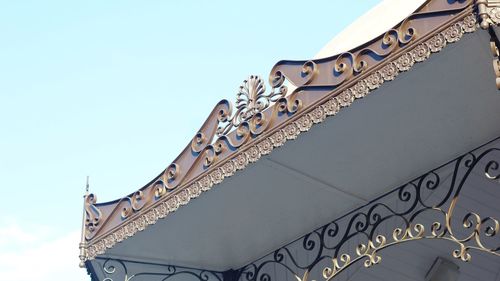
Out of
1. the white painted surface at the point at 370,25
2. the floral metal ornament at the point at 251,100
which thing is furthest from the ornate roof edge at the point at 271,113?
the white painted surface at the point at 370,25

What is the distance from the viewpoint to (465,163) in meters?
7.14

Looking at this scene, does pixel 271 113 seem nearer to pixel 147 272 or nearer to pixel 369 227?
pixel 369 227

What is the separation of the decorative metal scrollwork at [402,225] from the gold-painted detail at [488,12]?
1.43m

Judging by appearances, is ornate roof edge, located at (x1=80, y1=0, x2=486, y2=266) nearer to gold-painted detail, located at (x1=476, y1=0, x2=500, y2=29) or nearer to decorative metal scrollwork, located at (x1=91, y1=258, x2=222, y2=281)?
gold-painted detail, located at (x1=476, y1=0, x2=500, y2=29)

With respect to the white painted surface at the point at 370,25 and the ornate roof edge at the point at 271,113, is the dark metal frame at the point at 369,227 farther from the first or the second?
the white painted surface at the point at 370,25

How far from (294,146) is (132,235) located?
6.46 ft

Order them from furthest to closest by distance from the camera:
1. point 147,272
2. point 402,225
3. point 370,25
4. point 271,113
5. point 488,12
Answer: point 370,25 < point 147,272 < point 402,225 < point 271,113 < point 488,12

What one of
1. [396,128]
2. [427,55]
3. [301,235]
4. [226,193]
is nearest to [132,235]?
[226,193]

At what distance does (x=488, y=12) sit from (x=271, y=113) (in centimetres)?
208

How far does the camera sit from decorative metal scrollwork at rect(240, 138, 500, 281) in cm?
680

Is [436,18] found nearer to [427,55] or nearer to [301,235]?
[427,55]

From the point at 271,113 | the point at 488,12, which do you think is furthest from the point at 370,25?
the point at 488,12

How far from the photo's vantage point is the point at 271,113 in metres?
6.84

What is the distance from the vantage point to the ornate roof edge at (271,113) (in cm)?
578
